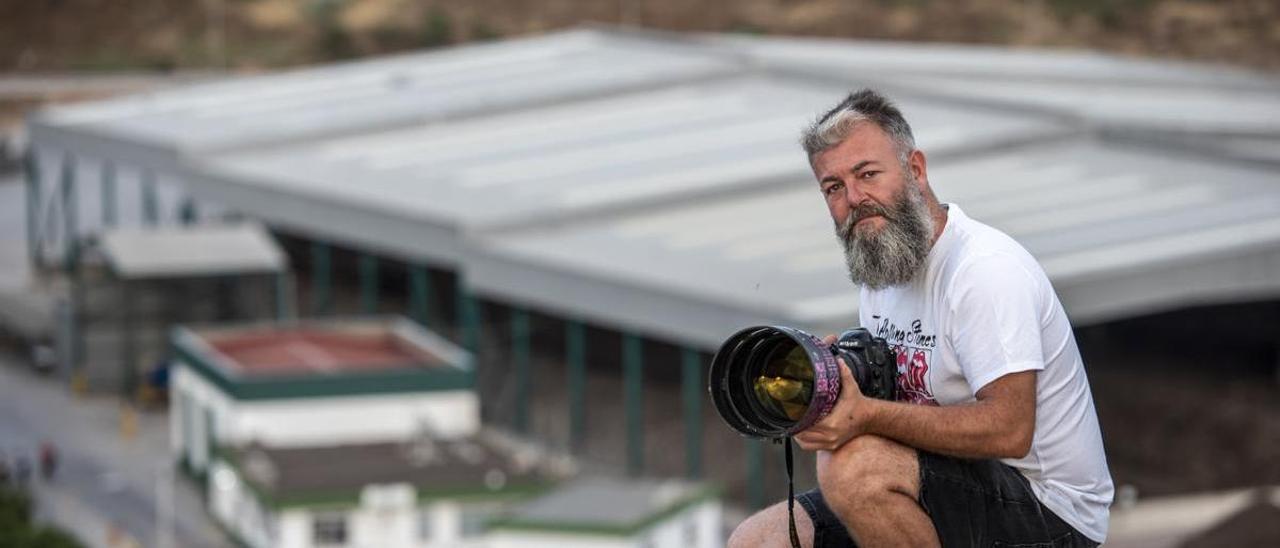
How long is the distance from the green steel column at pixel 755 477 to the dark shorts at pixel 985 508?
27331 millimetres

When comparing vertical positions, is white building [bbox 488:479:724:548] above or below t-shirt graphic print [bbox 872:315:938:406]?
below

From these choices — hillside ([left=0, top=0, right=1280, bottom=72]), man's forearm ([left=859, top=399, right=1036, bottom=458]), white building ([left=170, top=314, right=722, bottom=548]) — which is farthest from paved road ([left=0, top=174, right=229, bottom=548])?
hillside ([left=0, top=0, right=1280, bottom=72])

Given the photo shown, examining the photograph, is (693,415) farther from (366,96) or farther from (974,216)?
(366,96)

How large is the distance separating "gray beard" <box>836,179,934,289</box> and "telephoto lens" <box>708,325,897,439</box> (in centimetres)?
20

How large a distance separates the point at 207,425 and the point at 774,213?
34.9ft

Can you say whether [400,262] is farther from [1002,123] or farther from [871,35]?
[871,35]

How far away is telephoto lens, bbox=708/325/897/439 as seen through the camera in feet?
19.8

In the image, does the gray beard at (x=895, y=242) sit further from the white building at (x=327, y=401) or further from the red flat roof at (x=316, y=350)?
the red flat roof at (x=316, y=350)

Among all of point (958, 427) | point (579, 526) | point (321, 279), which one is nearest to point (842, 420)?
point (958, 427)

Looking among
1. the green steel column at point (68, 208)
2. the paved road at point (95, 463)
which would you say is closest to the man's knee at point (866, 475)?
the paved road at point (95, 463)

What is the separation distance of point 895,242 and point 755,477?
1090 inches

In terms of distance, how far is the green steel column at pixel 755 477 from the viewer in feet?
111

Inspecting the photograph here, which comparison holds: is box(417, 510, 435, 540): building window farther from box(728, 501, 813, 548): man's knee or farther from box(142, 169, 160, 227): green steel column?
box(142, 169, 160, 227): green steel column

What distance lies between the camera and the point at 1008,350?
593cm
